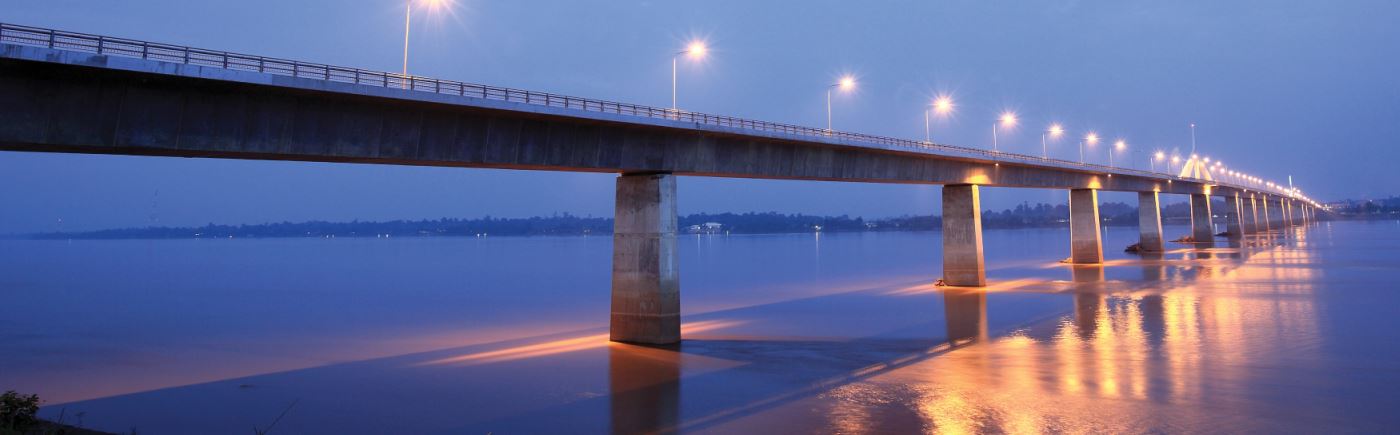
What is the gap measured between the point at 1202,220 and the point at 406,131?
116 meters

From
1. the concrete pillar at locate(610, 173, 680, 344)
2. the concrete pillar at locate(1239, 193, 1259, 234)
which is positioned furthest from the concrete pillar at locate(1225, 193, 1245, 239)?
the concrete pillar at locate(610, 173, 680, 344)

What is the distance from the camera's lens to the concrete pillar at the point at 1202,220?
109438mm

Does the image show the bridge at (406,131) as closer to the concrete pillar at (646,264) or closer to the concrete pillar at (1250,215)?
the concrete pillar at (646,264)

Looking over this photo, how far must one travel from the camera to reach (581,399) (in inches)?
793

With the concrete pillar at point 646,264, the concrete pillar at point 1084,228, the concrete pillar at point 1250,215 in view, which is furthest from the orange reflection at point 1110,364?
the concrete pillar at point 1250,215

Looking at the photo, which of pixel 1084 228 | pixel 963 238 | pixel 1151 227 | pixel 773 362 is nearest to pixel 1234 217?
pixel 1151 227

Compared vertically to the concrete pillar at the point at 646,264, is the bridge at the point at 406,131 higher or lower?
higher

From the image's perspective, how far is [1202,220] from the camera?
111 metres

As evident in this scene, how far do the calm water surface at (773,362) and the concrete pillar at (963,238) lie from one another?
2.18 m

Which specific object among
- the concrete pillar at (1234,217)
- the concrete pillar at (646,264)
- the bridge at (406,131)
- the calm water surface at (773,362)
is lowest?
the calm water surface at (773,362)

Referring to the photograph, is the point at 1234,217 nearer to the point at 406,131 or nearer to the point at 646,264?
the point at 646,264

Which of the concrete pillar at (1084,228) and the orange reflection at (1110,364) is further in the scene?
the concrete pillar at (1084,228)

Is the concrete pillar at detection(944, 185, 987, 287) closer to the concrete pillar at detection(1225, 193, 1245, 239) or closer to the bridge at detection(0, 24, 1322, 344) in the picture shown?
the bridge at detection(0, 24, 1322, 344)

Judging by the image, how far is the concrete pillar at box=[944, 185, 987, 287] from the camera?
163 feet
